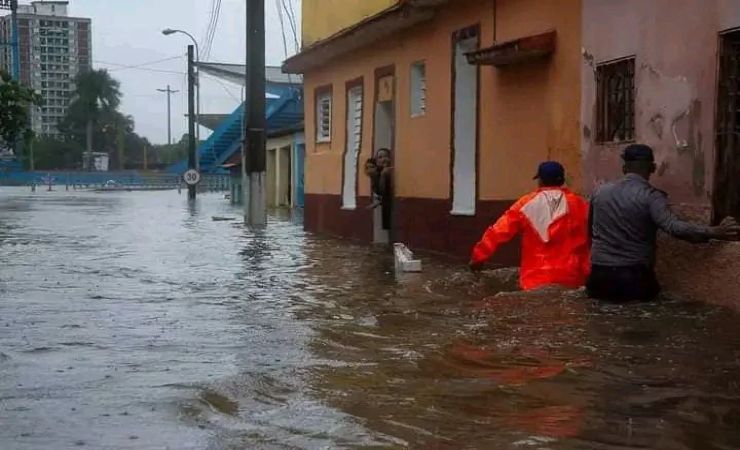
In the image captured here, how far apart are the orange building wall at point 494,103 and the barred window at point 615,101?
15.3 inches

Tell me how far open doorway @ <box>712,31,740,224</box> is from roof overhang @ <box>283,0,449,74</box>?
578 centimetres

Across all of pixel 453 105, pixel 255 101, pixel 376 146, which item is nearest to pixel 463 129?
pixel 453 105

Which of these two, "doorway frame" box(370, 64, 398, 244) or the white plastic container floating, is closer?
the white plastic container floating

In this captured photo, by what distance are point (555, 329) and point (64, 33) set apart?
7190cm

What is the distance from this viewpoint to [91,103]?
10581 cm

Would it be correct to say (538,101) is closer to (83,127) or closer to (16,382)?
(16,382)

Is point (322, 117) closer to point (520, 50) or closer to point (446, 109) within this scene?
point (446, 109)

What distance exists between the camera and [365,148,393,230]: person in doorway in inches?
612

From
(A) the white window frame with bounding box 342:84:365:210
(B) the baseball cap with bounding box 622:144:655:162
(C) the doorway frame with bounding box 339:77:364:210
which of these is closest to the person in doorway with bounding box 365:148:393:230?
(C) the doorway frame with bounding box 339:77:364:210

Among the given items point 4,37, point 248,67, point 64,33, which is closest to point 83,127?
point 64,33

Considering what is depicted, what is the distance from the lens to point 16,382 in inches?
220

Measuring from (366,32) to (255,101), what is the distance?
20.9 feet

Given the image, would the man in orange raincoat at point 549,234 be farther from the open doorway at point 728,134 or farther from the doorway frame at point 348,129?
the doorway frame at point 348,129

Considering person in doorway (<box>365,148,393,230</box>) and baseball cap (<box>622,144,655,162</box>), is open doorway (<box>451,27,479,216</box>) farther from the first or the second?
baseball cap (<box>622,144,655,162</box>)
